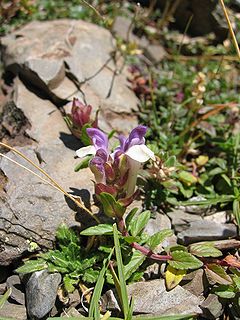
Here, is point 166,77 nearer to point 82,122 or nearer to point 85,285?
point 82,122

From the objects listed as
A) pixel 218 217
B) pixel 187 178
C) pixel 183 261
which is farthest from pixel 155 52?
pixel 183 261

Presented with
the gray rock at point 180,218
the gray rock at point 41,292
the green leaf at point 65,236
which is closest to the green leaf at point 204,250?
the gray rock at point 180,218

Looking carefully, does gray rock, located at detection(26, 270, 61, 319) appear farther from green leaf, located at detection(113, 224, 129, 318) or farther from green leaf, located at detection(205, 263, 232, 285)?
green leaf, located at detection(205, 263, 232, 285)

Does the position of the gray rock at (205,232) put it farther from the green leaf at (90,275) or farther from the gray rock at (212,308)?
the green leaf at (90,275)

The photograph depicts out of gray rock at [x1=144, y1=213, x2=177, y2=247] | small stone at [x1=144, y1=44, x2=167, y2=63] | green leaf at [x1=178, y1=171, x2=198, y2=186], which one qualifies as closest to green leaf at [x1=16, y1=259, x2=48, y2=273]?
gray rock at [x1=144, y1=213, x2=177, y2=247]

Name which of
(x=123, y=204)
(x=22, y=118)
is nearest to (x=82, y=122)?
(x=22, y=118)

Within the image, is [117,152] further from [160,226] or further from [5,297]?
[5,297]
